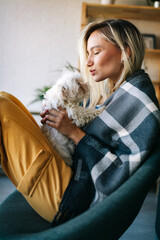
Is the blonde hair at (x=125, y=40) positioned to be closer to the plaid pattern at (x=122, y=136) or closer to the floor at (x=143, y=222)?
the plaid pattern at (x=122, y=136)

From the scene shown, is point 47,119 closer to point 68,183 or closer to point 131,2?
point 68,183

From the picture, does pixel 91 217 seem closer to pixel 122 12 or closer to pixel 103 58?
pixel 103 58

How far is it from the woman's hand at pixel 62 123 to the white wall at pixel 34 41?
6.72 ft

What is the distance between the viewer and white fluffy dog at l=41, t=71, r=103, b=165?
120cm

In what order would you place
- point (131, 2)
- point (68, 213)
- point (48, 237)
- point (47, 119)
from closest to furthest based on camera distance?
point (48, 237), point (68, 213), point (47, 119), point (131, 2)

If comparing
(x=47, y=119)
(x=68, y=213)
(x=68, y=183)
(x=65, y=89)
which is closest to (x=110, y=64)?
(x=65, y=89)

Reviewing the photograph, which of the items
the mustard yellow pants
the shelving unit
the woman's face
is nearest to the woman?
the mustard yellow pants

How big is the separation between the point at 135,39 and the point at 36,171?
0.89 meters

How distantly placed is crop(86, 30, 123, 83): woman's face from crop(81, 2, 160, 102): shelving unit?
1.60 m

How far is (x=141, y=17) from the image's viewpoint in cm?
303

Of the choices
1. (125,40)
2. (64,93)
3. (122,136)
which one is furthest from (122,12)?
(122,136)

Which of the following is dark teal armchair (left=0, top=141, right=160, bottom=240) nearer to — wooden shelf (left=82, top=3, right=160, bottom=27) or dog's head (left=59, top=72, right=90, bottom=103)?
dog's head (left=59, top=72, right=90, bottom=103)

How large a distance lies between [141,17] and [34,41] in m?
1.48

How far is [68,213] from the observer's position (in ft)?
2.82
